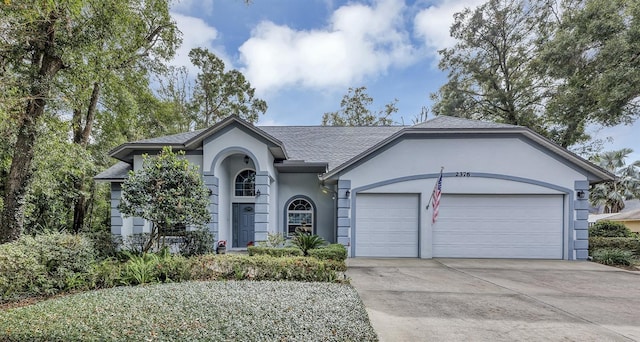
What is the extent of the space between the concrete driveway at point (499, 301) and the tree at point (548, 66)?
869 centimetres

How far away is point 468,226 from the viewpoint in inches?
401

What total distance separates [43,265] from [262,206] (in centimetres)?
562

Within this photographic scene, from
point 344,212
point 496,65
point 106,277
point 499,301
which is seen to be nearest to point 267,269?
point 106,277

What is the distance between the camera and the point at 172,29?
12.4 meters

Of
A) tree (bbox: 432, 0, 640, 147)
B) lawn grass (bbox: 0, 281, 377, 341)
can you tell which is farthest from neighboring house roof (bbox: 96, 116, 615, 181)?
lawn grass (bbox: 0, 281, 377, 341)

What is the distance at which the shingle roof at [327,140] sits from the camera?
12703 millimetres

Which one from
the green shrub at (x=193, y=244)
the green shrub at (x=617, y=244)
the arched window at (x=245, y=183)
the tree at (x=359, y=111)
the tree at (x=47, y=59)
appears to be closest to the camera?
the tree at (x=47, y=59)

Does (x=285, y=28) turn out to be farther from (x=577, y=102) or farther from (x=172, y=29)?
(x=577, y=102)

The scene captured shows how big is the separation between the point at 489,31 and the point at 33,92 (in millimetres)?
21260

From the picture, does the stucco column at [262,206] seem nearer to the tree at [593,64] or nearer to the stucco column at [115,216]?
the stucco column at [115,216]

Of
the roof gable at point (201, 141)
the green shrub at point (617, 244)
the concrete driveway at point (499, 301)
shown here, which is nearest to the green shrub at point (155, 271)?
the concrete driveway at point (499, 301)

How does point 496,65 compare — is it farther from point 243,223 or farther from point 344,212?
point 243,223

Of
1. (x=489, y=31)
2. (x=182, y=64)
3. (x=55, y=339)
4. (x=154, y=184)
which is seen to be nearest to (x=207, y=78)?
(x=182, y=64)

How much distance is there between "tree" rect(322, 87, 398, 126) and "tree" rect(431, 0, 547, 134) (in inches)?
307
